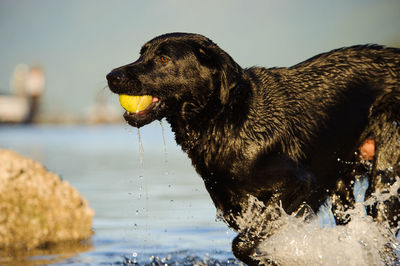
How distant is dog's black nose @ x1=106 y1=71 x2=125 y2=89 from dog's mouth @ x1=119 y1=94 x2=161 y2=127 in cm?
13

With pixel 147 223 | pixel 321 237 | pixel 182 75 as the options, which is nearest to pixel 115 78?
pixel 182 75

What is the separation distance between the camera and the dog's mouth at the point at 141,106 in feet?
15.8

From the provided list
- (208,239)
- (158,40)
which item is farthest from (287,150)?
(208,239)

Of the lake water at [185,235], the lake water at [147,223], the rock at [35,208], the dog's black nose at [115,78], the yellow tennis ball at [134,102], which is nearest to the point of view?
the dog's black nose at [115,78]

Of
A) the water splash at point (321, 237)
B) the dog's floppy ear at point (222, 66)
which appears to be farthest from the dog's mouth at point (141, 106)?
the water splash at point (321, 237)

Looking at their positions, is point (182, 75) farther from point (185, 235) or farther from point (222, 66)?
point (185, 235)

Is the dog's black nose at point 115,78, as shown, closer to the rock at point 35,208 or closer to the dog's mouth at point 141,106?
the dog's mouth at point 141,106

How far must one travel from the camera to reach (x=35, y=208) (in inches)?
281

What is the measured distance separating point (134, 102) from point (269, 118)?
1081mm

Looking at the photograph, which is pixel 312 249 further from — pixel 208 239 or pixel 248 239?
pixel 208 239

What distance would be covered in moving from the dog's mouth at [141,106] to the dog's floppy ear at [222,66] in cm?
A: 50

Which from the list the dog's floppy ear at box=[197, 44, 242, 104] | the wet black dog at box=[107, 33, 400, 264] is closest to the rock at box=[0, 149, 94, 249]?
the wet black dog at box=[107, 33, 400, 264]

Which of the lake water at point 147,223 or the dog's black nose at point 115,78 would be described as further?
the lake water at point 147,223

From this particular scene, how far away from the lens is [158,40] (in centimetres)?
499
